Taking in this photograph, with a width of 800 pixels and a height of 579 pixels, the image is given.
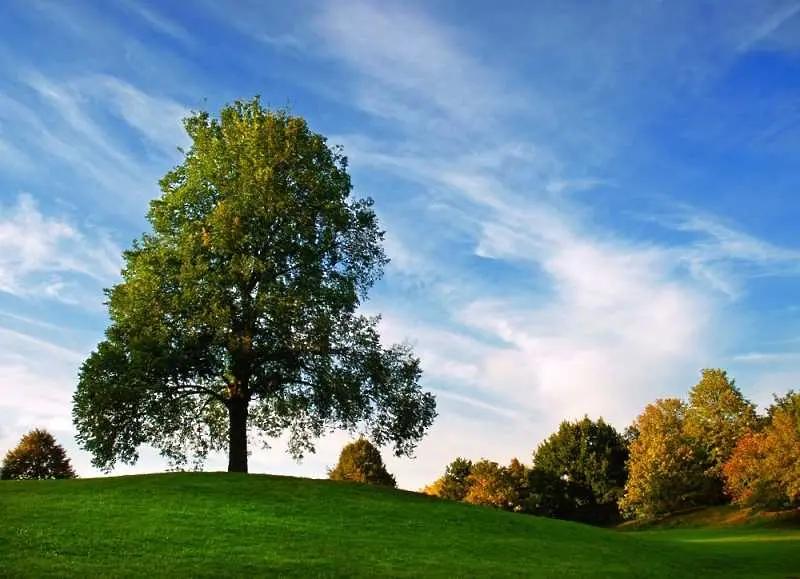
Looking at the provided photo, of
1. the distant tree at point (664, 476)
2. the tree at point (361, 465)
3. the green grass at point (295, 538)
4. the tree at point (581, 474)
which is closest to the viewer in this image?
the green grass at point (295, 538)

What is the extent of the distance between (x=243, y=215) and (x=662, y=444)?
7203cm

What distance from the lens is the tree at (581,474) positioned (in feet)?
373

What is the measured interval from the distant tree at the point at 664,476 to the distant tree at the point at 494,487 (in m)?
17.4

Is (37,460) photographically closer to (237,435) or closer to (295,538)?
(237,435)

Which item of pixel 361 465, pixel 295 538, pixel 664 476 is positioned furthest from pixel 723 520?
pixel 295 538

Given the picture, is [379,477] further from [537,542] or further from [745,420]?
[537,542]

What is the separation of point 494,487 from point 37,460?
62.4 meters

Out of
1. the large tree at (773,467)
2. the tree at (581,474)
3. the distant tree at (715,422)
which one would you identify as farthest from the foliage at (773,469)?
the tree at (581,474)

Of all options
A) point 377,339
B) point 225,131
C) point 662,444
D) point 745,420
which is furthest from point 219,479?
point 745,420

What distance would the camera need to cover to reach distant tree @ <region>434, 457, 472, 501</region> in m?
125

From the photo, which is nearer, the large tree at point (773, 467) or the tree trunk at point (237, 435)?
Result: the tree trunk at point (237, 435)

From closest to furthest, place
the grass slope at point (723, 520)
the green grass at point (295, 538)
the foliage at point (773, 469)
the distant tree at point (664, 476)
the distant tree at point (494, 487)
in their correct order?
1. the green grass at point (295, 538)
2. the foliage at point (773, 469)
3. the grass slope at point (723, 520)
4. the distant tree at point (664, 476)
5. the distant tree at point (494, 487)

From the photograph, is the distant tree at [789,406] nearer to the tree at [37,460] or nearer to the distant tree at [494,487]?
the distant tree at [494,487]

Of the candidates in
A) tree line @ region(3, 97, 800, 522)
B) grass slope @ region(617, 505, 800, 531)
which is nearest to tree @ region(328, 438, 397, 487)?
grass slope @ region(617, 505, 800, 531)
